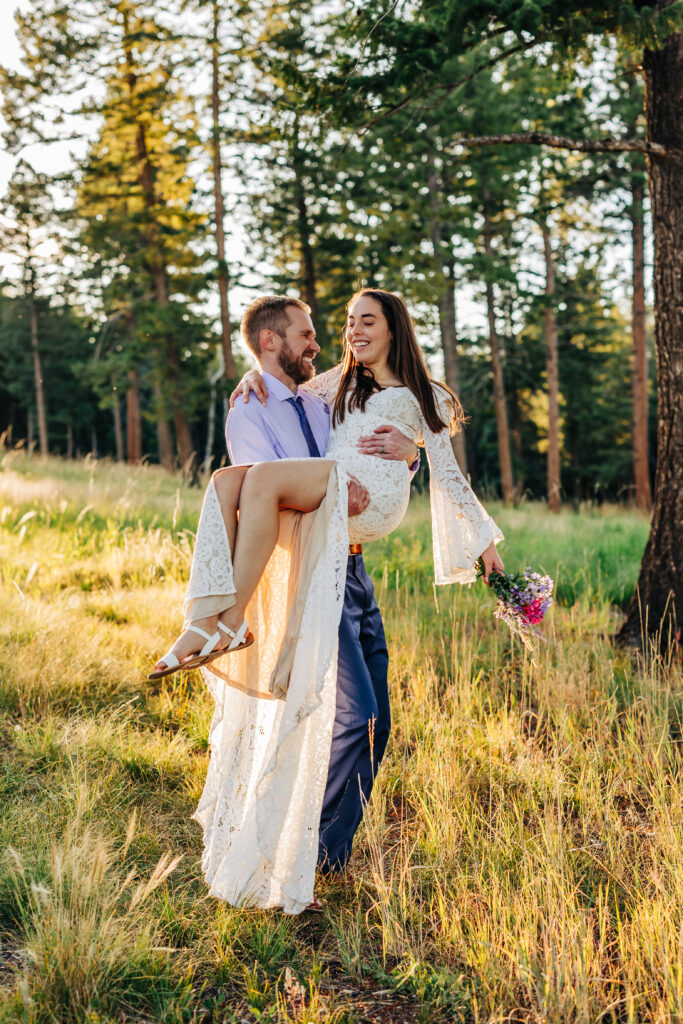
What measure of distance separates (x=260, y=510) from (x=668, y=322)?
3.51 m

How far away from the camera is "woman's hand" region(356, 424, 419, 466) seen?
322 centimetres

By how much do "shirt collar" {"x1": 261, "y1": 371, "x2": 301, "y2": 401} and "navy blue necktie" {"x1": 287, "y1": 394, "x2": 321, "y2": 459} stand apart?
0.11 ft

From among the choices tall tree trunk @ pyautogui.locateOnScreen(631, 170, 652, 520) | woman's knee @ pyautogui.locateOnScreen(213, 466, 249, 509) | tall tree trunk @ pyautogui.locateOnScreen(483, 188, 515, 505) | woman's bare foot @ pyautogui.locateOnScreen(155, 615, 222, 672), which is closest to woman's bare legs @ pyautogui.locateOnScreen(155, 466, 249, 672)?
Answer: woman's knee @ pyautogui.locateOnScreen(213, 466, 249, 509)

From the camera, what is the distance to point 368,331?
3.42 metres

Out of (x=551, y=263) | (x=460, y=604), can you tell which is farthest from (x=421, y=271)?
(x=460, y=604)

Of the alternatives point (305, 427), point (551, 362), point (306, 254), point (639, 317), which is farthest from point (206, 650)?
point (306, 254)

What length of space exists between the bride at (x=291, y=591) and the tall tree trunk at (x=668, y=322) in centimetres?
221

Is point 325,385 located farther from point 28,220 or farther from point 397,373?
point 28,220

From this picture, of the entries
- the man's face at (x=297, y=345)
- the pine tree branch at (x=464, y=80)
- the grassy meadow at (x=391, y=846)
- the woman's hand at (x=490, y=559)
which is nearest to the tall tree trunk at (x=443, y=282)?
the pine tree branch at (x=464, y=80)

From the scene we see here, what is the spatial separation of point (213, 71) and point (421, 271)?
617 cm

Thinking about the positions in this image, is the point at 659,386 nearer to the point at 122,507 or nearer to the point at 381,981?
the point at 381,981

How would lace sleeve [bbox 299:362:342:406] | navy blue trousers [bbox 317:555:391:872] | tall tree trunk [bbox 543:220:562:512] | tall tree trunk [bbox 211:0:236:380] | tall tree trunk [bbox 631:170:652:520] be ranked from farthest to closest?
tall tree trunk [bbox 543:220:562:512] < tall tree trunk [bbox 631:170:652:520] < tall tree trunk [bbox 211:0:236:380] < lace sleeve [bbox 299:362:342:406] < navy blue trousers [bbox 317:555:391:872]

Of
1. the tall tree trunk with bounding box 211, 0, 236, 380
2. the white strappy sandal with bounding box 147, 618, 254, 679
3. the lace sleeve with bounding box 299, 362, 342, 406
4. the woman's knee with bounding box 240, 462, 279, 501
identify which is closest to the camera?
the white strappy sandal with bounding box 147, 618, 254, 679

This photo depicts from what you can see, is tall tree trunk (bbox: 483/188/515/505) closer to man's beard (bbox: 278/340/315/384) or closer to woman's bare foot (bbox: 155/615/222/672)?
man's beard (bbox: 278/340/315/384)
